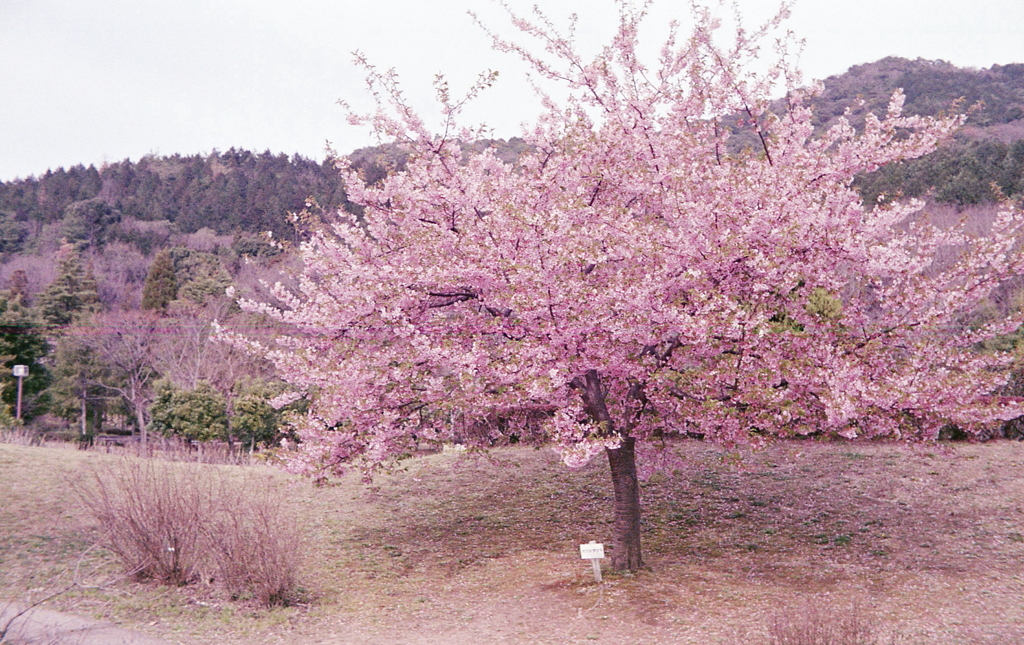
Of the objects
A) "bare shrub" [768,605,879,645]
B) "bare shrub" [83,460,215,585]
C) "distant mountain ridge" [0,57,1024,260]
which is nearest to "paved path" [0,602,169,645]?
"bare shrub" [83,460,215,585]

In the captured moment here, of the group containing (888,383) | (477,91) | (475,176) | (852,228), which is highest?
(477,91)

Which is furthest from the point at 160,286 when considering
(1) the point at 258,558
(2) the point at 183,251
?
(1) the point at 258,558

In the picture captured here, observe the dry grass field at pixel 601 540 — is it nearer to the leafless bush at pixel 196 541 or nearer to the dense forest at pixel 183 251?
the leafless bush at pixel 196 541

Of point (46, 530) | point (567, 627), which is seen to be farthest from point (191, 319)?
point (567, 627)

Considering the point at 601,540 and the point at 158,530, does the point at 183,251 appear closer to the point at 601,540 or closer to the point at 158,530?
the point at 158,530

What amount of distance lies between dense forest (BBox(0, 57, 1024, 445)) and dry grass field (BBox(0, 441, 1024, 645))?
12.8 feet

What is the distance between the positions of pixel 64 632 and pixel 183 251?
43.5 m

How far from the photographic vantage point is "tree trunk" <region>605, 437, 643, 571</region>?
772 centimetres

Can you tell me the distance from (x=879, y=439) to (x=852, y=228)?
7.97 meters

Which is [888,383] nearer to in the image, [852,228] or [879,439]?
[852,228]

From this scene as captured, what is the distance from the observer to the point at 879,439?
13516mm

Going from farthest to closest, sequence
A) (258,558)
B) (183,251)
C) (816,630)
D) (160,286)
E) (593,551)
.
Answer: (183,251)
(160,286)
(258,558)
(593,551)
(816,630)

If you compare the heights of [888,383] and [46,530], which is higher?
[888,383]

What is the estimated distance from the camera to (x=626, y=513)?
25.5 ft
